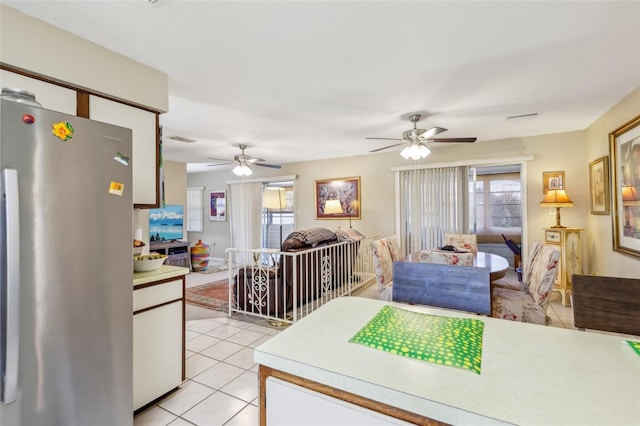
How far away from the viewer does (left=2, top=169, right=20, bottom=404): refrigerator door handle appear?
43.0 inches

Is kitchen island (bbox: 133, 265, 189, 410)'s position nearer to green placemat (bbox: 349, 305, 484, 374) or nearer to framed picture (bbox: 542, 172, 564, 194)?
green placemat (bbox: 349, 305, 484, 374)

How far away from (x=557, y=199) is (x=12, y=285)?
5022mm

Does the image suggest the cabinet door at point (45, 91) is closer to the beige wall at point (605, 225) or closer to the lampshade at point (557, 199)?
the beige wall at point (605, 225)

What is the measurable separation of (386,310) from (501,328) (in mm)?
404

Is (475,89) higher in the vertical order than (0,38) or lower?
higher

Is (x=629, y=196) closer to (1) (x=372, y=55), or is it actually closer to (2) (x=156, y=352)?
(1) (x=372, y=55)

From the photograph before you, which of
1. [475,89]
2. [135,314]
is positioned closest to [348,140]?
[475,89]

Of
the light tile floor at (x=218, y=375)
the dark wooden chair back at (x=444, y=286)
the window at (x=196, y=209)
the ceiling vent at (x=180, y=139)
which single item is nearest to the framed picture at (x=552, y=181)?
the light tile floor at (x=218, y=375)

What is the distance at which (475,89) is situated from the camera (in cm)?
259

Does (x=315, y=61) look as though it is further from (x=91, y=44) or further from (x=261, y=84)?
(x=91, y=44)

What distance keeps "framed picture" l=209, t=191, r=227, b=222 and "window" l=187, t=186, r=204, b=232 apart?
13.5 inches

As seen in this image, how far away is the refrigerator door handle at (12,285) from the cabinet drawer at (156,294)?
2.20ft

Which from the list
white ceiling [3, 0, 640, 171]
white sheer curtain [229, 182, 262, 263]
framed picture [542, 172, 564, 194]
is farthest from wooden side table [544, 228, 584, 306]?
white sheer curtain [229, 182, 262, 263]

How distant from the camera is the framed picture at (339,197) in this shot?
5602 millimetres
